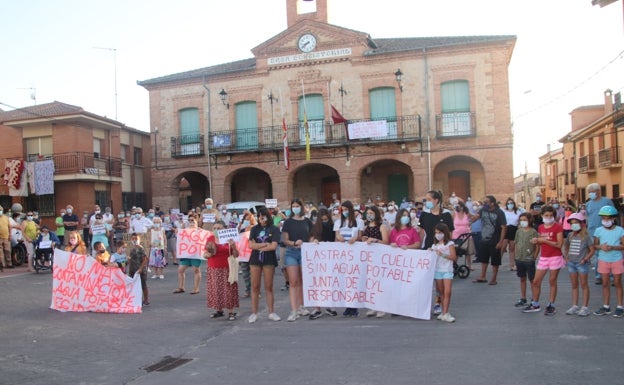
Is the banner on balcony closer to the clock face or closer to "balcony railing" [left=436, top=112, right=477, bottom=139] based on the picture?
"balcony railing" [left=436, top=112, right=477, bottom=139]

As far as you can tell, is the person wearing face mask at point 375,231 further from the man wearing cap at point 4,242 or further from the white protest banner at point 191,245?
the man wearing cap at point 4,242

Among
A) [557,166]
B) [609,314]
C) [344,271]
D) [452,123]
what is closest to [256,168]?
[452,123]

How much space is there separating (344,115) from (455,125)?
5.52 meters

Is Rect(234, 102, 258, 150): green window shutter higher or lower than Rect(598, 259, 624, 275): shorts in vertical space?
higher

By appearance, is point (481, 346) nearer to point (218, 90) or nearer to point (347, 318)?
point (347, 318)

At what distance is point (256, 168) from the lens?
31.1m

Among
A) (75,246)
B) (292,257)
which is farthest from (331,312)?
(75,246)

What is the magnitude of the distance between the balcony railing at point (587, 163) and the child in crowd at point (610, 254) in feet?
111

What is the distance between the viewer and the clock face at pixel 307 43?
1144 inches

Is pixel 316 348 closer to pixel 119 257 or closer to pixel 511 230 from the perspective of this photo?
pixel 119 257

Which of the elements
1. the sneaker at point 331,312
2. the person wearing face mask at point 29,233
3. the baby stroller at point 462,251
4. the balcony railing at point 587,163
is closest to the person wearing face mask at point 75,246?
the sneaker at point 331,312

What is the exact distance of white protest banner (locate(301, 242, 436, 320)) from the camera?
919 centimetres

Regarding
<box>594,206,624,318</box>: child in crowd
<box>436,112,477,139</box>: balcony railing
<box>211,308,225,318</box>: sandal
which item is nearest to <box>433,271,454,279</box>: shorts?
<box>594,206,624,318</box>: child in crowd

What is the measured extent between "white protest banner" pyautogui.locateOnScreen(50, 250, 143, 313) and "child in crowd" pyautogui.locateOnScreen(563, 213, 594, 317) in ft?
24.9
